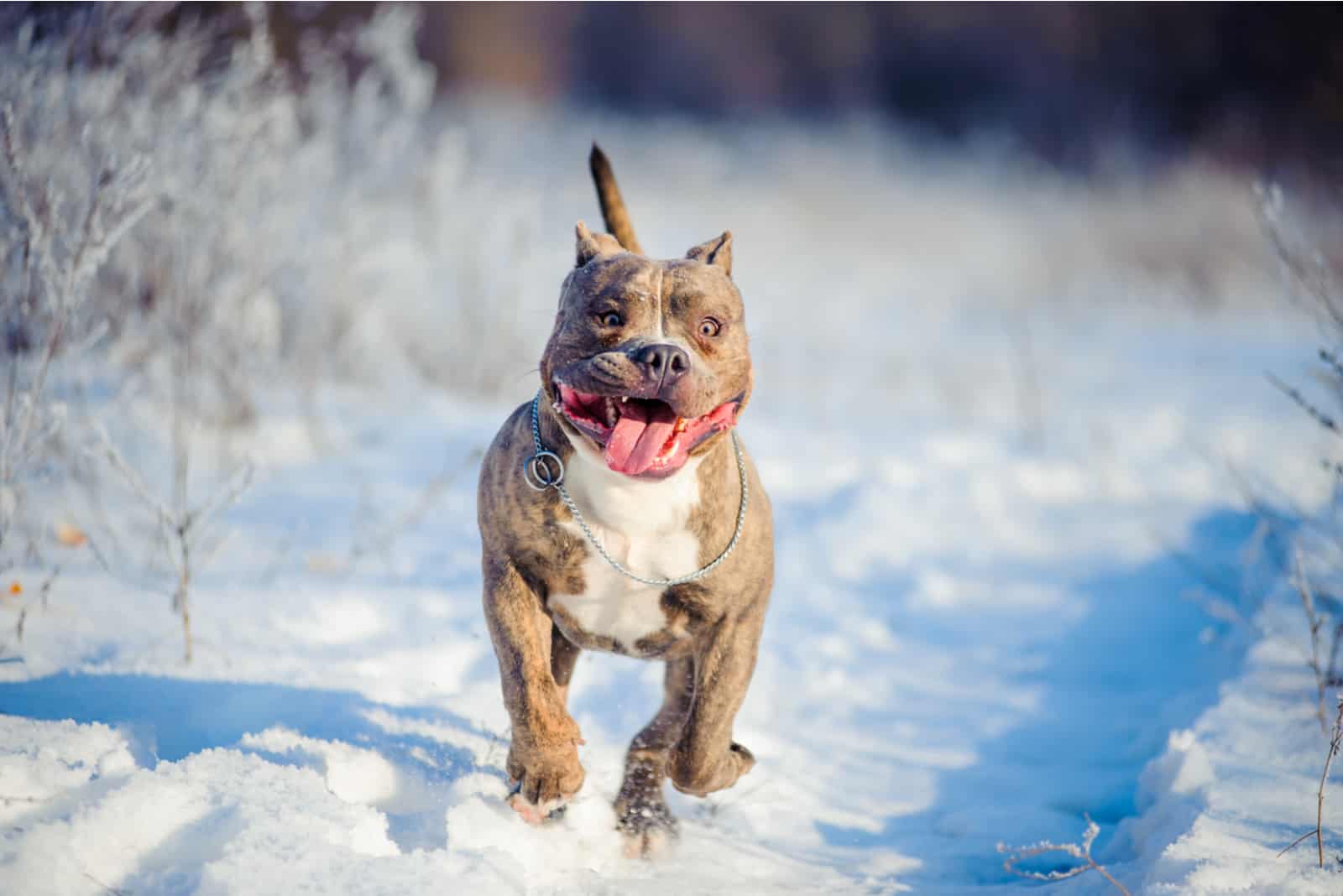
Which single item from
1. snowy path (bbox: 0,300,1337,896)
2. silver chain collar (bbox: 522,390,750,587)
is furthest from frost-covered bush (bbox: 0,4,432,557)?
silver chain collar (bbox: 522,390,750,587)

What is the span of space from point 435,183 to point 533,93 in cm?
1178

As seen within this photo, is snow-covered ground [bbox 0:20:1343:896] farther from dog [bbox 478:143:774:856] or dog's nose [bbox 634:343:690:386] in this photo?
dog's nose [bbox 634:343:690:386]

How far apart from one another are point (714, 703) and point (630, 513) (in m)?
0.51

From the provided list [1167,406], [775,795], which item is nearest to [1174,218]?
[1167,406]

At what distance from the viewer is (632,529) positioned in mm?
2443

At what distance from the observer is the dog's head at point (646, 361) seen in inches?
84.1

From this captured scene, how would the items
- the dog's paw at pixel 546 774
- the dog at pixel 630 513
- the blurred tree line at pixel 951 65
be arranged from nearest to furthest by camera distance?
1. the dog at pixel 630 513
2. the dog's paw at pixel 546 774
3. the blurred tree line at pixel 951 65

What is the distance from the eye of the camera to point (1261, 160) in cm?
1398

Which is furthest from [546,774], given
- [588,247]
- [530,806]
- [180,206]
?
[180,206]

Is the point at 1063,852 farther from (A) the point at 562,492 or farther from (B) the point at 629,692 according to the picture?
(A) the point at 562,492

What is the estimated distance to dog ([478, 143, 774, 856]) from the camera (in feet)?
7.33

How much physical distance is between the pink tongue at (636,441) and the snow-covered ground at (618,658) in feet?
2.94

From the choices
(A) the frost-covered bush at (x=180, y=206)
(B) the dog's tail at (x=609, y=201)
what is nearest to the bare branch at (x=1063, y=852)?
(B) the dog's tail at (x=609, y=201)

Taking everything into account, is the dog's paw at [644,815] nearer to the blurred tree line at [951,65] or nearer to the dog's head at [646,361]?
the dog's head at [646,361]
